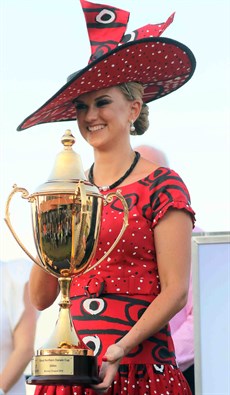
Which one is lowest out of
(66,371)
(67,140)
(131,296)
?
(66,371)

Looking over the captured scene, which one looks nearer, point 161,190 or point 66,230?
point 66,230

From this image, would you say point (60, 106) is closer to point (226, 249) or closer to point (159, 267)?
point (159, 267)

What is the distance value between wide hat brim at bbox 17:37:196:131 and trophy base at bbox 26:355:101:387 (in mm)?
512

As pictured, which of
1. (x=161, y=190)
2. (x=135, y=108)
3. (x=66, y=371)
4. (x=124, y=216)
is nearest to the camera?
(x=66, y=371)

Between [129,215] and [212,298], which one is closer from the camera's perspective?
[129,215]

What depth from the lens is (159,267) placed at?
2074 mm

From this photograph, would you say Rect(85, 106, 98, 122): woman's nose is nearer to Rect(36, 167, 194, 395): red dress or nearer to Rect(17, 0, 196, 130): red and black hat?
Rect(17, 0, 196, 130): red and black hat

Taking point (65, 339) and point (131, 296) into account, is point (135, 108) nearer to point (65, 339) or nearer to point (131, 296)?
point (131, 296)

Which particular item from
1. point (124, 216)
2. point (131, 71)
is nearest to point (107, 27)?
point (131, 71)

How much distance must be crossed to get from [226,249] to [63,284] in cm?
76

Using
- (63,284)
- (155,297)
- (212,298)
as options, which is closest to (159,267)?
(155,297)

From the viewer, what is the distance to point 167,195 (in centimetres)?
210

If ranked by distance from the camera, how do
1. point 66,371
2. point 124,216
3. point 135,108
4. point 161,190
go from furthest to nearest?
point 135,108 → point 161,190 → point 124,216 → point 66,371

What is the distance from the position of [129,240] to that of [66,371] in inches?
11.5
